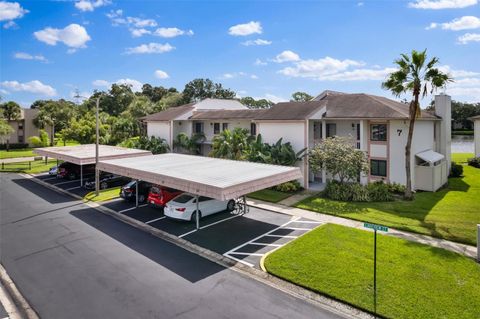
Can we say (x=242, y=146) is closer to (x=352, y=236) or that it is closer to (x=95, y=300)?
(x=352, y=236)

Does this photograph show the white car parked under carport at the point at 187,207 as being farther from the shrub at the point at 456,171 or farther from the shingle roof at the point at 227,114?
the shrub at the point at 456,171

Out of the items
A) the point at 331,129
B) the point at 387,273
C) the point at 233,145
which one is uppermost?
the point at 331,129

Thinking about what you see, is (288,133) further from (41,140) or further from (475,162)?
(41,140)

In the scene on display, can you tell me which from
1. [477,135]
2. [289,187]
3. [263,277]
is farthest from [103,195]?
[477,135]

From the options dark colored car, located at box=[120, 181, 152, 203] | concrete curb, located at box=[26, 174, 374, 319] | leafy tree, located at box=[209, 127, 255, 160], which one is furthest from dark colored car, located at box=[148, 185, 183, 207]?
leafy tree, located at box=[209, 127, 255, 160]

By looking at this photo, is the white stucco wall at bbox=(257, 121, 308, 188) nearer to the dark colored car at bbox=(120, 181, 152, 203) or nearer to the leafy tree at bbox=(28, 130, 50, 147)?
the dark colored car at bbox=(120, 181, 152, 203)

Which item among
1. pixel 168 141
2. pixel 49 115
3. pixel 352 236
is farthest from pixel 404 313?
pixel 49 115
